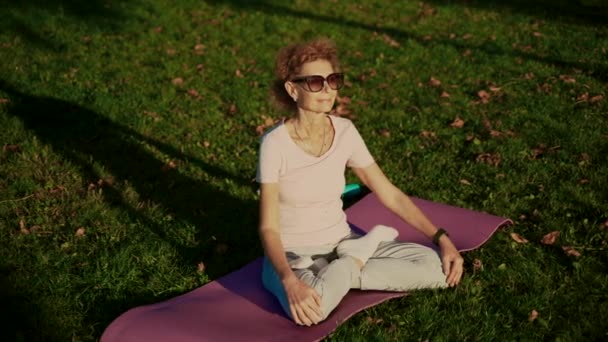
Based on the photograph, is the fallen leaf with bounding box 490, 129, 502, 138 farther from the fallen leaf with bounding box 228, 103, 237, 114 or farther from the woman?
the woman

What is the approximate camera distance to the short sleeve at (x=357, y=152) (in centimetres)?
469

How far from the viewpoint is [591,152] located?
724 cm

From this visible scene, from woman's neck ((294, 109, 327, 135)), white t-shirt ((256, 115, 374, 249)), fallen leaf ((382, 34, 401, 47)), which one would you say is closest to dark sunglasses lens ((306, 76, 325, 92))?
woman's neck ((294, 109, 327, 135))

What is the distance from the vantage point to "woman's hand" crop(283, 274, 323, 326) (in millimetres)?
3979

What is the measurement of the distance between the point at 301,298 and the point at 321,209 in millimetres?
840

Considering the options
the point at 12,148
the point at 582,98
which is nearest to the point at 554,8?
the point at 582,98

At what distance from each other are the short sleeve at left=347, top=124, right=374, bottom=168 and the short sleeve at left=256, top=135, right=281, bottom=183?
0.59m

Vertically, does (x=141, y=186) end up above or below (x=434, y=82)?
below

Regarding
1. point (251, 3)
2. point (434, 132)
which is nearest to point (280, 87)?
point (434, 132)

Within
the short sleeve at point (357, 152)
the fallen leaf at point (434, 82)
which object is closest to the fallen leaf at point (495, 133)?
the fallen leaf at point (434, 82)

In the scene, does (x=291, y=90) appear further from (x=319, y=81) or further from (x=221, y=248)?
(x=221, y=248)

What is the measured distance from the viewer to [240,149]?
Result: 25.2 ft

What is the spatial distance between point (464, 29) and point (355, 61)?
10.6ft

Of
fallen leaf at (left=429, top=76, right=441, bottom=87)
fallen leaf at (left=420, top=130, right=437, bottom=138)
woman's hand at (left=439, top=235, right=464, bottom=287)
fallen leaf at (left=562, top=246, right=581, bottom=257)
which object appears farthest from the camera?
fallen leaf at (left=429, top=76, right=441, bottom=87)
